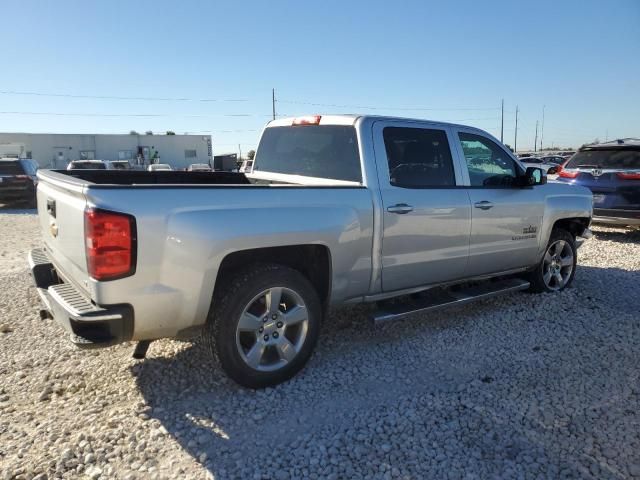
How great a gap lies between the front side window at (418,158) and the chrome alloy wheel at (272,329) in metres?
1.32

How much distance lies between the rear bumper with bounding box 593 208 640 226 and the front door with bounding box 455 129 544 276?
470 cm

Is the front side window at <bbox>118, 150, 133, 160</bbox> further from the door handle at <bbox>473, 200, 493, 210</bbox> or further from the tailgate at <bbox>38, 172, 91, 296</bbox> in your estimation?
the door handle at <bbox>473, 200, 493, 210</bbox>

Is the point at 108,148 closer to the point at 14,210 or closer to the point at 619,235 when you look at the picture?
the point at 14,210

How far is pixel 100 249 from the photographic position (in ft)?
8.86

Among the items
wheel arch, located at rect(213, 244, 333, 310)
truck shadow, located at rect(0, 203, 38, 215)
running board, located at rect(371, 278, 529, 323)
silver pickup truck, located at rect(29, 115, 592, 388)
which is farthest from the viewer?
truck shadow, located at rect(0, 203, 38, 215)

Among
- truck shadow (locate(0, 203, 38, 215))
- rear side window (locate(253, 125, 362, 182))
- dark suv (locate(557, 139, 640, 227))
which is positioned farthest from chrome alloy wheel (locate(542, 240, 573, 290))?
truck shadow (locate(0, 203, 38, 215))

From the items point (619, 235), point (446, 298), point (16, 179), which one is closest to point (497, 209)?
point (446, 298)

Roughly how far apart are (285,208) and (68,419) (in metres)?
1.90

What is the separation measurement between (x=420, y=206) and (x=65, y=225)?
263 cm

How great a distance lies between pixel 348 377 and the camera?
3.65 m

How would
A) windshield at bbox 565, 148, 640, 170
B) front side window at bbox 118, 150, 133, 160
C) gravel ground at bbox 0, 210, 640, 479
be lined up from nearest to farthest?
1. gravel ground at bbox 0, 210, 640, 479
2. windshield at bbox 565, 148, 640, 170
3. front side window at bbox 118, 150, 133, 160

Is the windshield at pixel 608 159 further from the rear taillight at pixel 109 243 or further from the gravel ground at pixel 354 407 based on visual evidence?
the rear taillight at pixel 109 243

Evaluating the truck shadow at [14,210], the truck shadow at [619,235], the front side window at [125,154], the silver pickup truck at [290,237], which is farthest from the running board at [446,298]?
the front side window at [125,154]

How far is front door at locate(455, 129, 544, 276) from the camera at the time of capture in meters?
4.62
